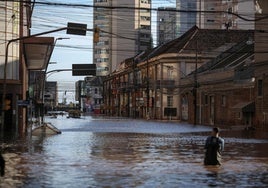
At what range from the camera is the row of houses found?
204 ft

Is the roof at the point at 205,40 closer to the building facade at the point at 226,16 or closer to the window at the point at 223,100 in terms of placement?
the building facade at the point at 226,16

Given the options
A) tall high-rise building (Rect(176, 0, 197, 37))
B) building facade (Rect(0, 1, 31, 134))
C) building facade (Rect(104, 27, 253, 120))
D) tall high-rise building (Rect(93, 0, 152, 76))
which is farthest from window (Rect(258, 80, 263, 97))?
tall high-rise building (Rect(93, 0, 152, 76))

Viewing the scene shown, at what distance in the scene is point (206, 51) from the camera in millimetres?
100938

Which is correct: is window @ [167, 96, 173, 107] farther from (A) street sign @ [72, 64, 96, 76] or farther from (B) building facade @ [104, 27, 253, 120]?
(A) street sign @ [72, 64, 96, 76]

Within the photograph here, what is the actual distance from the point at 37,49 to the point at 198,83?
29.7 meters

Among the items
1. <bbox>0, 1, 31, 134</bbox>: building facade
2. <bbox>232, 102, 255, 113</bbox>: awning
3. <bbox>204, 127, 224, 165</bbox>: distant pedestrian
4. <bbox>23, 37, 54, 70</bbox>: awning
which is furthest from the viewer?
<bbox>232, 102, 255, 113</bbox>: awning

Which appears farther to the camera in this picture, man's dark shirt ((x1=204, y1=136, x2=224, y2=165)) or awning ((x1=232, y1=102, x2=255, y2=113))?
awning ((x1=232, y1=102, x2=255, y2=113))

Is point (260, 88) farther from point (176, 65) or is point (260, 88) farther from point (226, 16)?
point (226, 16)

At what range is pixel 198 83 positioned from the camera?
78.6 metres

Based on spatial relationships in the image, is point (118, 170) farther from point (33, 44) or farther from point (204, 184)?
point (33, 44)

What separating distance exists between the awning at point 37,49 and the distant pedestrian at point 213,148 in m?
30.2

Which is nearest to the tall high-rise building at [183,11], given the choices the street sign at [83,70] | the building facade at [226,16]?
the building facade at [226,16]

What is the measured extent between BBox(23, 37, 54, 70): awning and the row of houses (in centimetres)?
1849

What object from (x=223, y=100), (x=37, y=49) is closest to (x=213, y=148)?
(x=37, y=49)
